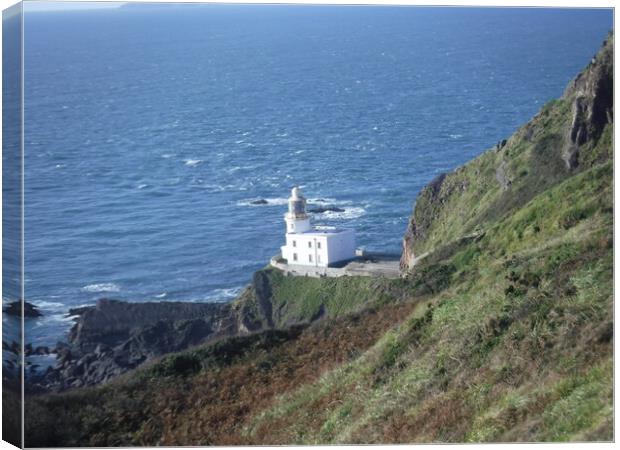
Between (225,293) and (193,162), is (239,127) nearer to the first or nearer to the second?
(193,162)

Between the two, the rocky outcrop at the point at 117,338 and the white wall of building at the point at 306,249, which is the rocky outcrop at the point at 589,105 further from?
the rocky outcrop at the point at 117,338

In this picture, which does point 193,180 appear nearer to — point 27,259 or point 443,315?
point 27,259

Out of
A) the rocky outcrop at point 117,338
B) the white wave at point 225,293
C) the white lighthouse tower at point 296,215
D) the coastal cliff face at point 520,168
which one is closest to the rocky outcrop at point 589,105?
the coastal cliff face at point 520,168

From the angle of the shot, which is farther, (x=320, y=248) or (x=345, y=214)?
(x=320, y=248)

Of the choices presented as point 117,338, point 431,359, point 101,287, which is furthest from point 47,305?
point 431,359

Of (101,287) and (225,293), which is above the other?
(101,287)

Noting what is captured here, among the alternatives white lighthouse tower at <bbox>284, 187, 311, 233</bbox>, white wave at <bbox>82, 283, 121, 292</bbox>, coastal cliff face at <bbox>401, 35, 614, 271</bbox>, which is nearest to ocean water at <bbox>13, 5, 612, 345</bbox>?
white wave at <bbox>82, 283, 121, 292</bbox>

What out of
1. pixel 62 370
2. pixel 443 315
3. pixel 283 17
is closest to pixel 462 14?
pixel 283 17
